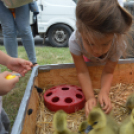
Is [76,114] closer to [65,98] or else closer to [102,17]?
[65,98]

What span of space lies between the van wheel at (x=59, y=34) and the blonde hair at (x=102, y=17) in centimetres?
219

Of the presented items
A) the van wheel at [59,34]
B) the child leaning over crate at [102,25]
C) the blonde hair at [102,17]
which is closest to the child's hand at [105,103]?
the child leaning over crate at [102,25]

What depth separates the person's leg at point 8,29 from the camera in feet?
4.34

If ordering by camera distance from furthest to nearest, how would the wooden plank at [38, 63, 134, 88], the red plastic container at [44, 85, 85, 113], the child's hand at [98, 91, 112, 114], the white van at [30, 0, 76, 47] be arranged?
the white van at [30, 0, 76, 47], the wooden plank at [38, 63, 134, 88], the red plastic container at [44, 85, 85, 113], the child's hand at [98, 91, 112, 114]

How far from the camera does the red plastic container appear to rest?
94 centimetres

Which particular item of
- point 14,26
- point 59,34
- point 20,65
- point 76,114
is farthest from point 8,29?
point 59,34

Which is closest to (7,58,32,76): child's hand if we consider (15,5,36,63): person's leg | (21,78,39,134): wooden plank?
(21,78,39,134): wooden plank

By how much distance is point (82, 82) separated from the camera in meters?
1.02

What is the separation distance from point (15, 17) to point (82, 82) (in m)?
0.82

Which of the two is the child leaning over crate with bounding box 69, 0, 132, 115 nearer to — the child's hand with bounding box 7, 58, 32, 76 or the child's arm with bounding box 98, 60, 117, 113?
the child's arm with bounding box 98, 60, 117, 113

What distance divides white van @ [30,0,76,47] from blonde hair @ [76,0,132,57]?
2.19 m

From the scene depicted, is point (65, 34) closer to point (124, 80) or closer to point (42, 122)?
point (124, 80)

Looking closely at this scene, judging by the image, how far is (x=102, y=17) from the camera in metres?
0.66

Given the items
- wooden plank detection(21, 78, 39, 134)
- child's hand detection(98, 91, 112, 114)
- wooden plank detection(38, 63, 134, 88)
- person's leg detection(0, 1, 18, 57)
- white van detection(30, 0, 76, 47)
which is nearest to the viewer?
wooden plank detection(21, 78, 39, 134)
